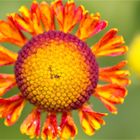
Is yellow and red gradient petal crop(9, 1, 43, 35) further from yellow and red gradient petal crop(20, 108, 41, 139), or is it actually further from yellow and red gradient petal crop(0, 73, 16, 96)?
yellow and red gradient petal crop(20, 108, 41, 139)

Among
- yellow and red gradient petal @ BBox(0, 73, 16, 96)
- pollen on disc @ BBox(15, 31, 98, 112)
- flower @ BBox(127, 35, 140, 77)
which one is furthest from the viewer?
flower @ BBox(127, 35, 140, 77)

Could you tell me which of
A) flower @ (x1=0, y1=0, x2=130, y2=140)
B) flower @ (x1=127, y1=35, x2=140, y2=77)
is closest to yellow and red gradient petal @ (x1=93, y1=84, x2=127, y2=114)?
flower @ (x1=0, y1=0, x2=130, y2=140)

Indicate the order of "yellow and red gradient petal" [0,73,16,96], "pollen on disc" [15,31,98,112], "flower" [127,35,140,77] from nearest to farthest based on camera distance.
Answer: "pollen on disc" [15,31,98,112]
"yellow and red gradient petal" [0,73,16,96]
"flower" [127,35,140,77]

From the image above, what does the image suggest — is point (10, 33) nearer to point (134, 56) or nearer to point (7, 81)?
point (7, 81)

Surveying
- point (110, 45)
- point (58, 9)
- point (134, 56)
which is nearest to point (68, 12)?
point (58, 9)

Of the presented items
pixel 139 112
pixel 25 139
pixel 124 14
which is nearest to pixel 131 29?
pixel 124 14

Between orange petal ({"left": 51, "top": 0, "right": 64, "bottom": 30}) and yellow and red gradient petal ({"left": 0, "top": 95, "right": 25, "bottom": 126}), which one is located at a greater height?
orange petal ({"left": 51, "top": 0, "right": 64, "bottom": 30})

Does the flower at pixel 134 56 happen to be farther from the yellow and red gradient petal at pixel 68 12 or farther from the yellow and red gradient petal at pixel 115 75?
the yellow and red gradient petal at pixel 68 12

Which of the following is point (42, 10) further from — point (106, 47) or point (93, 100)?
point (93, 100)

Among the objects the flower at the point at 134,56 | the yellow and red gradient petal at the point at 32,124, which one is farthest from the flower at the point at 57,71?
the flower at the point at 134,56
